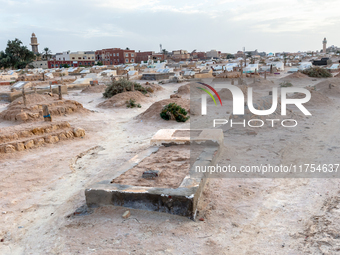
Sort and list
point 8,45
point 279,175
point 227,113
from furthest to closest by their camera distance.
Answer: point 8,45 < point 227,113 < point 279,175

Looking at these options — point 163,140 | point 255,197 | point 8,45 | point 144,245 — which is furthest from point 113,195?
point 8,45

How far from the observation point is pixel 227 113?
1280cm

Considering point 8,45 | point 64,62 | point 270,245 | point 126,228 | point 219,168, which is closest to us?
point 270,245

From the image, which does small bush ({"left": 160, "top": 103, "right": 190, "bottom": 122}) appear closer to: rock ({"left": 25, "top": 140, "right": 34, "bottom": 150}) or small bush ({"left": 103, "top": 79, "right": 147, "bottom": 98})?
rock ({"left": 25, "top": 140, "right": 34, "bottom": 150})

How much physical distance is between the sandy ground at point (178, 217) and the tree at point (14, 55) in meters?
52.0

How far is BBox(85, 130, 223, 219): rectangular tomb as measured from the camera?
14.0ft

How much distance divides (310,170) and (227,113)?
697 cm

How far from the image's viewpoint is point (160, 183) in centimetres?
505

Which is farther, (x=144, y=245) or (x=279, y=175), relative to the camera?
(x=279, y=175)

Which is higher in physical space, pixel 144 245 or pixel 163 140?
pixel 163 140

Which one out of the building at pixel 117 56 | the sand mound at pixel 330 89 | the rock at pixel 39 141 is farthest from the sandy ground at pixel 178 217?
the building at pixel 117 56

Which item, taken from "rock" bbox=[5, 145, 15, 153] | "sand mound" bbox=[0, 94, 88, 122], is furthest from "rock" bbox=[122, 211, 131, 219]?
"sand mound" bbox=[0, 94, 88, 122]

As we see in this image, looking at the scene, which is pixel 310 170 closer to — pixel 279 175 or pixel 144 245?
pixel 279 175

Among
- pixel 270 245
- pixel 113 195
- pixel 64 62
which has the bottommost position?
pixel 270 245
